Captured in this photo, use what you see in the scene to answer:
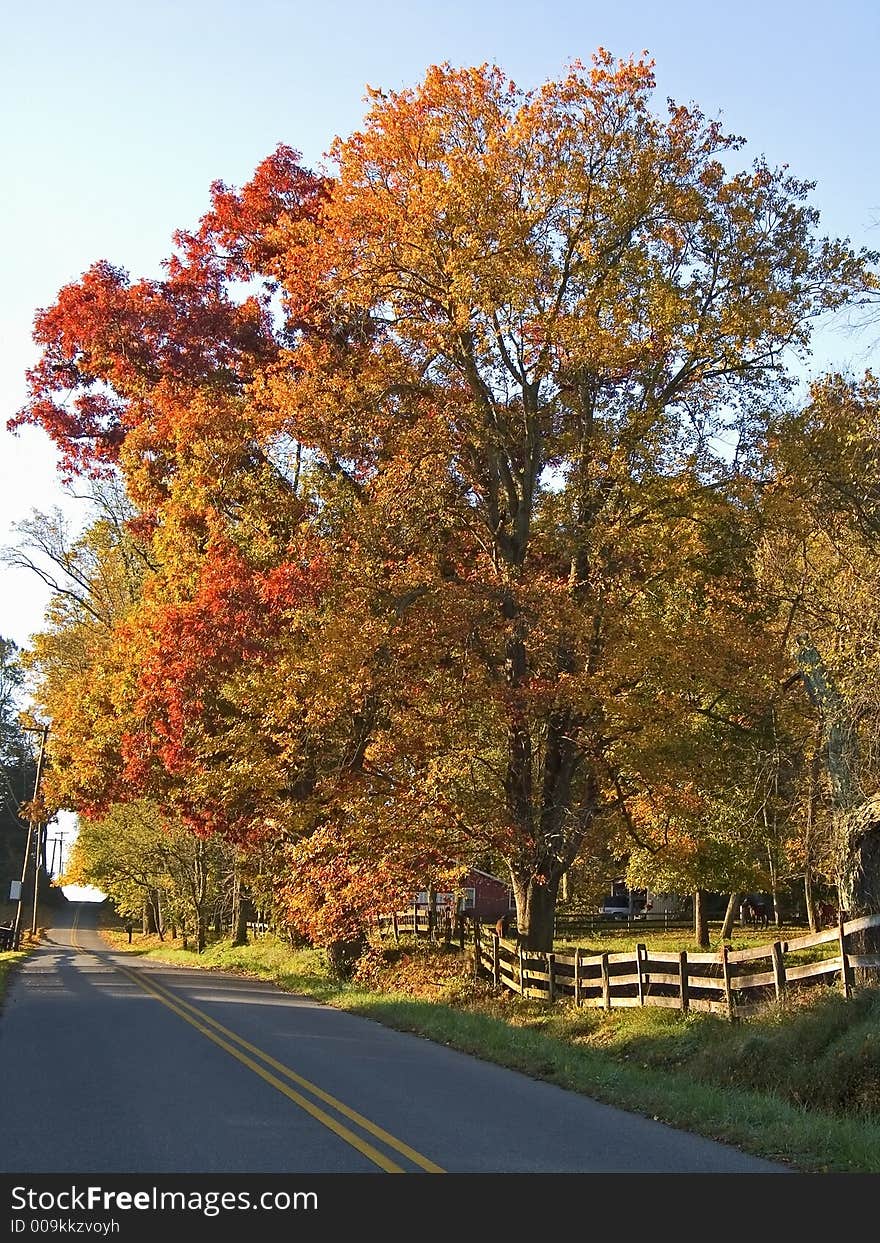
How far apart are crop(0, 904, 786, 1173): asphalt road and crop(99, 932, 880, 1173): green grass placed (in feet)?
1.50

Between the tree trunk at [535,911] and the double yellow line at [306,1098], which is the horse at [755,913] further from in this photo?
the double yellow line at [306,1098]

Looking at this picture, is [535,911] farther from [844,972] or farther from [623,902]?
[623,902]

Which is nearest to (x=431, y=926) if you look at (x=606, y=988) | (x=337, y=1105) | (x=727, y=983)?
(x=606, y=988)

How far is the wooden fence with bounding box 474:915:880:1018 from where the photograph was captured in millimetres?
13680

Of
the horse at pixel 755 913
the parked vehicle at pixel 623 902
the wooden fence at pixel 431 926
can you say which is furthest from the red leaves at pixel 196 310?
the parked vehicle at pixel 623 902

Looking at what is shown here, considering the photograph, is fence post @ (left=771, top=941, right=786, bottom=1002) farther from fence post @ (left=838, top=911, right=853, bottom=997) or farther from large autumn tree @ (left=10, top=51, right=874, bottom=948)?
A: large autumn tree @ (left=10, top=51, right=874, bottom=948)

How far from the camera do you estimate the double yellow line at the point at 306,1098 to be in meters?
8.53

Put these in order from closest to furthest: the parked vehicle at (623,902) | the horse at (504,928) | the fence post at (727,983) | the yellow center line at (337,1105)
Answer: the yellow center line at (337,1105) < the fence post at (727,983) < the horse at (504,928) < the parked vehicle at (623,902)

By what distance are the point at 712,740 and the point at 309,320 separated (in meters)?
12.9

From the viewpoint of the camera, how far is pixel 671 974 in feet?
56.4

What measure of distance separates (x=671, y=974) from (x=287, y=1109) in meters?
8.16

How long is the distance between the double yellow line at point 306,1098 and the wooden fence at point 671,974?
17.4 ft

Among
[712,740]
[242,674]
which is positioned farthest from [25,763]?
[712,740]

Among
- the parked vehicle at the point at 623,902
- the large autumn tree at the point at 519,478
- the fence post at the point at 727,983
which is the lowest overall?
the parked vehicle at the point at 623,902
